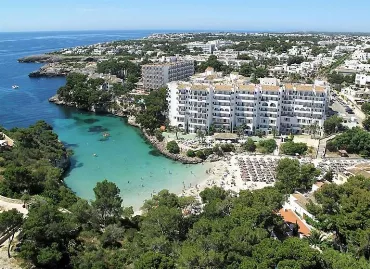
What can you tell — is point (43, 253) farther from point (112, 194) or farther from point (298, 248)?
point (298, 248)

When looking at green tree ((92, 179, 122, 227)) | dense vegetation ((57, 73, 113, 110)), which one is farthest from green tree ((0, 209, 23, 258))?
dense vegetation ((57, 73, 113, 110))

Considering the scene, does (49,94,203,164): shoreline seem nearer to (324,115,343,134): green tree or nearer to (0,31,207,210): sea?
(0,31,207,210): sea

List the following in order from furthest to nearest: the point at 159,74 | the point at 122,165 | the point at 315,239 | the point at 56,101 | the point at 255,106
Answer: the point at 159,74 < the point at 56,101 < the point at 255,106 < the point at 122,165 < the point at 315,239

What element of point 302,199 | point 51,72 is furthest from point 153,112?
point 51,72

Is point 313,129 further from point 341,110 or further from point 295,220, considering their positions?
point 295,220

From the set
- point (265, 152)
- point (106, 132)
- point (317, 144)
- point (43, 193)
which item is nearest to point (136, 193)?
point (43, 193)

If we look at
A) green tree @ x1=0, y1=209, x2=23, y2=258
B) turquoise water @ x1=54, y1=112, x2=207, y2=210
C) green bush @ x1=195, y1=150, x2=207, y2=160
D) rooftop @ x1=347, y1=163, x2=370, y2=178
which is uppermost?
green tree @ x1=0, y1=209, x2=23, y2=258
